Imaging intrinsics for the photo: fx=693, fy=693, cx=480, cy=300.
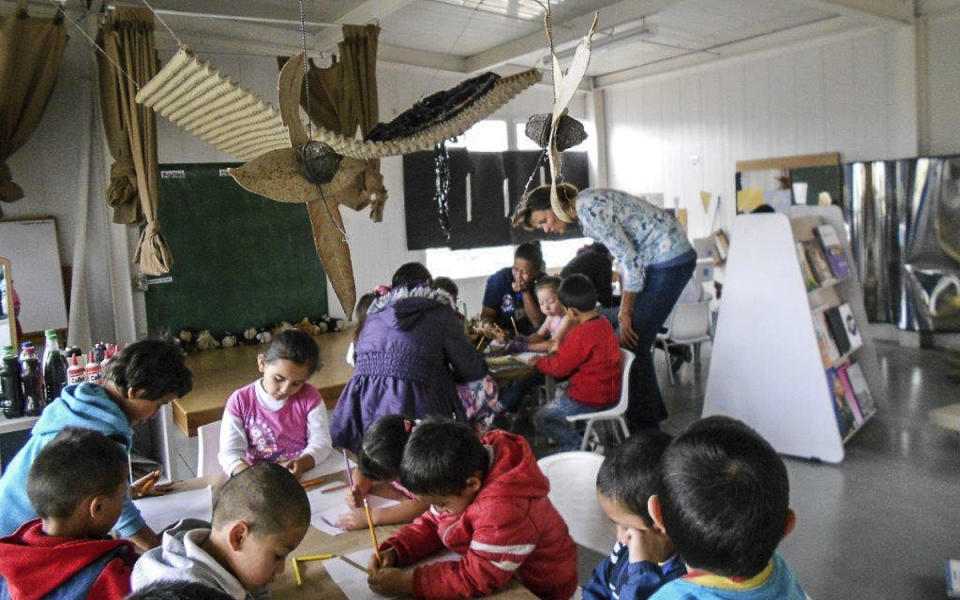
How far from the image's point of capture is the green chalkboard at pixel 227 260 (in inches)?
183

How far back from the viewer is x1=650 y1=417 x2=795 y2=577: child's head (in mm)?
979

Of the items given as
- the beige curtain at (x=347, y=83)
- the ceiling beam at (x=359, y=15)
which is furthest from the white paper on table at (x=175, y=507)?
the ceiling beam at (x=359, y=15)

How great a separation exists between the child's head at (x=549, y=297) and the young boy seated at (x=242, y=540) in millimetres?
2807

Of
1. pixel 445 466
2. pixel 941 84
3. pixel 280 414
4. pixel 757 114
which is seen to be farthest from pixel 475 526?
pixel 757 114

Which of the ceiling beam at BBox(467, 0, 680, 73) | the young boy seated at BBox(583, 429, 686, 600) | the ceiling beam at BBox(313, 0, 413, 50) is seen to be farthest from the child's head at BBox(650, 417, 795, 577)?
the ceiling beam at BBox(467, 0, 680, 73)

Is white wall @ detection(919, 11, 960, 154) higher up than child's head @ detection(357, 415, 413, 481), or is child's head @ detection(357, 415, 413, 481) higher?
white wall @ detection(919, 11, 960, 154)

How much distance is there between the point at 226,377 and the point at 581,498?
8.15ft

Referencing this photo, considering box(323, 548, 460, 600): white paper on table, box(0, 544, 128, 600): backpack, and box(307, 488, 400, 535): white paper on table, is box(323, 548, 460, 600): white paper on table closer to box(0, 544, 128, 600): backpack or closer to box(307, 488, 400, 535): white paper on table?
box(307, 488, 400, 535): white paper on table

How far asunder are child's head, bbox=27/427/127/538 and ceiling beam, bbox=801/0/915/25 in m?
5.35

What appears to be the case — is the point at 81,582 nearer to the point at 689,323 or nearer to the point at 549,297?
the point at 549,297

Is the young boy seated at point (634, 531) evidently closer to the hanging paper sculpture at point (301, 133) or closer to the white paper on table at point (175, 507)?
the hanging paper sculpture at point (301, 133)

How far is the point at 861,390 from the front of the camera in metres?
4.29

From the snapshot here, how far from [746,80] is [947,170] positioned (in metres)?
2.18

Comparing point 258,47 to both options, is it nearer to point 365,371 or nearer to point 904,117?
point 365,371
